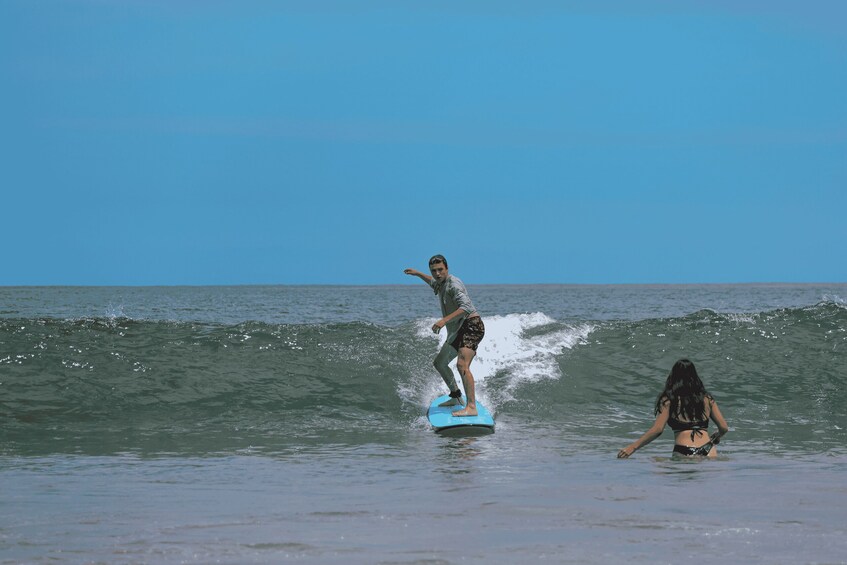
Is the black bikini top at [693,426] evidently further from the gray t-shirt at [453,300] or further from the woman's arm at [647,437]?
the gray t-shirt at [453,300]

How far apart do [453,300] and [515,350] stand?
→ 647cm

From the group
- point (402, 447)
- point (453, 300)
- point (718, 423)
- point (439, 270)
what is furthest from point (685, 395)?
point (439, 270)

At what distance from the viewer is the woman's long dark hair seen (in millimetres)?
10227

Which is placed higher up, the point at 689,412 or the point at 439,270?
the point at 439,270

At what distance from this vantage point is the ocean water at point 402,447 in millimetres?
6258

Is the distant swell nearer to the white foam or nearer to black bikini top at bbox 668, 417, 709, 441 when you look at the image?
the white foam

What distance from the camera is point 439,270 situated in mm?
13359

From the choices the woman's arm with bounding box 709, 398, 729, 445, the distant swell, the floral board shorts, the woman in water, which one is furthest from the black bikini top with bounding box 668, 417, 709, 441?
the floral board shorts

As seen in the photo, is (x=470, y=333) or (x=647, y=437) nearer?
(x=647, y=437)

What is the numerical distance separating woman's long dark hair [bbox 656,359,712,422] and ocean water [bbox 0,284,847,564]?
0.54 m

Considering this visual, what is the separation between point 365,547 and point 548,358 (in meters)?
13.5

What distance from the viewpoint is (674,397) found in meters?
10.3

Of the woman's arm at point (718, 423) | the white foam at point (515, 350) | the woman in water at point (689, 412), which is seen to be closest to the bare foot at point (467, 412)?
the white foam at point (515, 350)

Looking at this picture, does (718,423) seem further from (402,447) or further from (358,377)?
(358,377)
